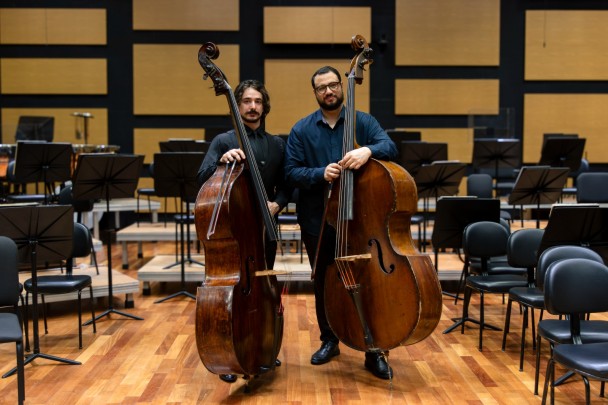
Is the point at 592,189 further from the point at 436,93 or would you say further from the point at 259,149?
the point at 259,149

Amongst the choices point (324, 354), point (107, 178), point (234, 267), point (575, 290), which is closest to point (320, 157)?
point (234, 267)

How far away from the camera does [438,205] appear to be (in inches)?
174

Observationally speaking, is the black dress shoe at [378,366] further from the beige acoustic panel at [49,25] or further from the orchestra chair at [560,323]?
the beige acoustic panel at [49,25]

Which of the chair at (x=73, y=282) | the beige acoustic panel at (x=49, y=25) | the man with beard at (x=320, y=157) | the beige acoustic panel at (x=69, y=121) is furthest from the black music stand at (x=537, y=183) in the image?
the beige acoustic panel at (x=49, y=25)

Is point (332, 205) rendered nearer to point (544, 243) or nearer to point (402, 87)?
point (544, 243)

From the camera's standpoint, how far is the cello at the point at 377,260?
2949 millimetres

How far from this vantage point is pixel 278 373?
11.5 feet

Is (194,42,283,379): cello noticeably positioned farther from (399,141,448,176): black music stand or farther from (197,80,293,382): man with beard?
(399,141,448,176): black music stand

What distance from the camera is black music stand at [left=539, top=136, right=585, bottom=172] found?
6730 mm

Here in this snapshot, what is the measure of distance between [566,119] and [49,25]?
707 centimetres

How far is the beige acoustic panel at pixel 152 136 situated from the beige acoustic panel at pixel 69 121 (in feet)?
1.41

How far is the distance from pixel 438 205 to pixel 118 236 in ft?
10.9

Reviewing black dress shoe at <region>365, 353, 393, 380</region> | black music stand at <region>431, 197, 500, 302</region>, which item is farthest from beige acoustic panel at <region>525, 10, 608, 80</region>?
black dress shoe at <region>365, 353, 393, 380</region>

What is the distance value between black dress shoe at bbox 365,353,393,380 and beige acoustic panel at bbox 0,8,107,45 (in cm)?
701
